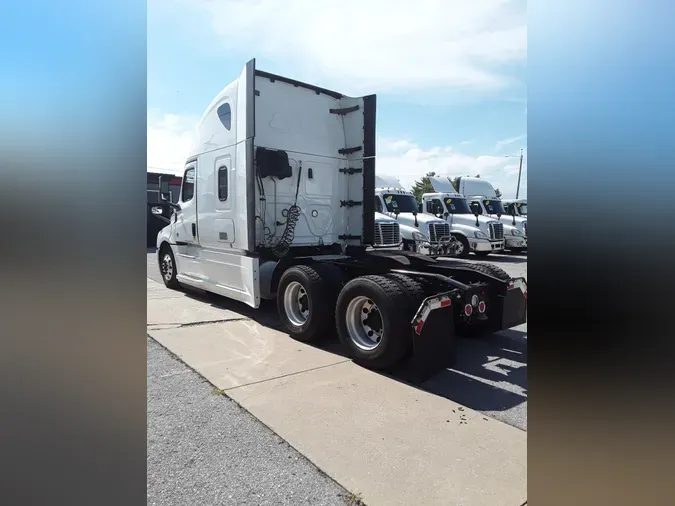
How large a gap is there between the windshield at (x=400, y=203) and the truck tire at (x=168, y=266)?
7327 mm

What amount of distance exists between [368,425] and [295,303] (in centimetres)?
288

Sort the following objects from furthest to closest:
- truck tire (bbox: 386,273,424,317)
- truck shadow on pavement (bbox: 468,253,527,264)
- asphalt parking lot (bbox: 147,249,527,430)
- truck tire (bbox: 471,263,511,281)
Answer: truck shadow on pavement (bbox: 468,253,527,264)
truck tire (bbox: 471,263,511,281)
truck tire (bbox: 386,273,424,317)
asphalt parking lot (bbox: 147,249,527,430)

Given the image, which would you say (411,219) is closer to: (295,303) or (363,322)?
(295,303)

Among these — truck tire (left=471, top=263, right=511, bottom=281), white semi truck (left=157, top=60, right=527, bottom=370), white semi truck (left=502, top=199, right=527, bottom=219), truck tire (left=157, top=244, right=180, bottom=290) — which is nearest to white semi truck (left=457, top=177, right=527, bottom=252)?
white semi truck (left=502, top=199, right=527, bottom=219)

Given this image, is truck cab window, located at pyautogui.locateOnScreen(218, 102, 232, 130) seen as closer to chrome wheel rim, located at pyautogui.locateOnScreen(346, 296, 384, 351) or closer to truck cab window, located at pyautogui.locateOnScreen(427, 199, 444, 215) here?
chrome wheel rim, located at pyautogui.locateOnScreen(346, 296, 384, 351)

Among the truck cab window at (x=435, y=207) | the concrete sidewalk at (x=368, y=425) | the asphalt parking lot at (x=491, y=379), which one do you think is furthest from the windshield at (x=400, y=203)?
the concrete sidewalk at (x=368, y=425)

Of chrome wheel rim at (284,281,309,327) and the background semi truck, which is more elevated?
the background semi truck

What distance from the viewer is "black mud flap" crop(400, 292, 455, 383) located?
4.40 m

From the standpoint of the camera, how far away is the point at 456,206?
1731 cm

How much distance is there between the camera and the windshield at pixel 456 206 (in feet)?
56.3

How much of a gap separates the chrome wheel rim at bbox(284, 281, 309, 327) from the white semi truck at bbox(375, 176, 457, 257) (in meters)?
7.93

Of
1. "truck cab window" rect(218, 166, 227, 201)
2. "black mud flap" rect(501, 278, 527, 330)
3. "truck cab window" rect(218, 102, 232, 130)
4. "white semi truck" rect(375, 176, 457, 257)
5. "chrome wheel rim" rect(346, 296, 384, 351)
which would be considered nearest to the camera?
"chrome wheel rim" rect(346, 296, 384, 351)
